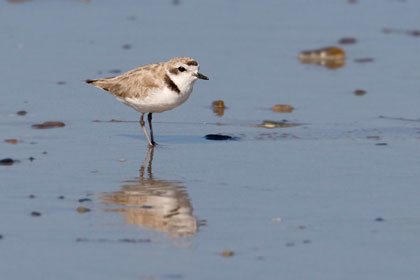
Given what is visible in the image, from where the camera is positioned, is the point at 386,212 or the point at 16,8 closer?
the point at 386,212

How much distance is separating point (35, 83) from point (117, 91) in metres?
1.99

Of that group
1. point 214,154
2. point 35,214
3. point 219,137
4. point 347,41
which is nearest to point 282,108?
point 219,137

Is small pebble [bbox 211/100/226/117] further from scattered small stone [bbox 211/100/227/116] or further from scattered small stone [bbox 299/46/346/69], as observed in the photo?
scattered small stone [bbox 299/46/346/69]

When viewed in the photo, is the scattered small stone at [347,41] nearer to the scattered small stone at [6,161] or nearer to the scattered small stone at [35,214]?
the scattered small stone at [6,161]

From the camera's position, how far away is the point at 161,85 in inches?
355

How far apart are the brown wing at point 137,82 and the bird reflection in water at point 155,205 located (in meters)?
1.41

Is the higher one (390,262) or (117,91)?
(117,91)

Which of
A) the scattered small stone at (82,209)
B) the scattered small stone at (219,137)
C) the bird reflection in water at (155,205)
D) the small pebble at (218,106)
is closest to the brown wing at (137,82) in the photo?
the scattered small stone at (219,137)

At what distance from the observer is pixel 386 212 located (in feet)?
22.3

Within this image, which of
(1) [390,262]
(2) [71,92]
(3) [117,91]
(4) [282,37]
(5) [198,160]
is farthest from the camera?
(4) [282,37]

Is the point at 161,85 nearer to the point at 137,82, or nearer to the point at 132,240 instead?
the point at 137,82

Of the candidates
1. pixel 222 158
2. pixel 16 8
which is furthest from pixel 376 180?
pixel 16 8

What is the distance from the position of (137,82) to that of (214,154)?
1.21 m

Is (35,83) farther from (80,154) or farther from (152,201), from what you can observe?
(152,201)
